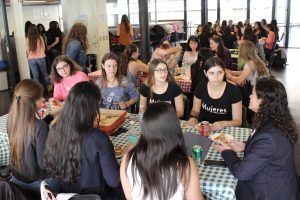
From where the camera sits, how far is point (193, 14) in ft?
47.8

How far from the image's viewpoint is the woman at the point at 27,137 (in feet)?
6.85

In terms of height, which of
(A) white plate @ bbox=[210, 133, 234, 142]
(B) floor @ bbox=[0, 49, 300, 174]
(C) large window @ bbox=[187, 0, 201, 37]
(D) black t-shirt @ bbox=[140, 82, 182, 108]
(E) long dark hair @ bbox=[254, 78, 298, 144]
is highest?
(C) large window @ bbox=[187, 0, 201, 37]

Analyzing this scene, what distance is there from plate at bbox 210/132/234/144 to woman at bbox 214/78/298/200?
1.16ft

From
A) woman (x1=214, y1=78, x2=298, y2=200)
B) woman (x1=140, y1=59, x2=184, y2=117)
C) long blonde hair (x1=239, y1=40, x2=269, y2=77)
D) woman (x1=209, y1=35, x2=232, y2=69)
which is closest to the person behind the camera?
woman (x1=214, y1=78, x2=298, y2=200)

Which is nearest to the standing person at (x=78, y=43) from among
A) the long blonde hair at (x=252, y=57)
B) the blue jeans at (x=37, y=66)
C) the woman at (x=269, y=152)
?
the blue jeans at (x=37, y=66)

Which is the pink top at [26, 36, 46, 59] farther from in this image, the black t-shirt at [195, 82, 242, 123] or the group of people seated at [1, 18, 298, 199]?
the group of people seated at [1, 18, 298, 199]

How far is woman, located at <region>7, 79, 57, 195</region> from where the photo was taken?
2088 mm

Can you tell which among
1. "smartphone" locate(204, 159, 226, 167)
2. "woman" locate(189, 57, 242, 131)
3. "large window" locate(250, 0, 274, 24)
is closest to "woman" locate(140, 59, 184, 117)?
"woman" locate(189, 57, 242, 131)

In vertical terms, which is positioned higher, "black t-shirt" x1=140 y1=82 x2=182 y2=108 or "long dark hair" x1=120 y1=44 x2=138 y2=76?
"long dark hair" x1=120 y1=44 x2=138 y2=76

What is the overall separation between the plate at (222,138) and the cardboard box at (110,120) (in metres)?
0.78

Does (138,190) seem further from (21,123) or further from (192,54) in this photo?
(192,54)

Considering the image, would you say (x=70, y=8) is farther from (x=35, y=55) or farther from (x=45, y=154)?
(x=45, y=154)

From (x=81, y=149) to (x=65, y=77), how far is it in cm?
203

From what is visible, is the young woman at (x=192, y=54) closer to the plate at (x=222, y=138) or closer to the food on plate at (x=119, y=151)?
the plate at (x=222, y=138)
